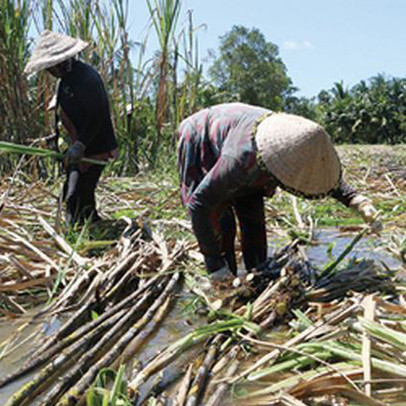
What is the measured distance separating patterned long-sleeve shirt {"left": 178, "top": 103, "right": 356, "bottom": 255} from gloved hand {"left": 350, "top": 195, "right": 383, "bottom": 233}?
0.04 meters

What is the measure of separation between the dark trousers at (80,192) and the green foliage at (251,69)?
31.4 meters

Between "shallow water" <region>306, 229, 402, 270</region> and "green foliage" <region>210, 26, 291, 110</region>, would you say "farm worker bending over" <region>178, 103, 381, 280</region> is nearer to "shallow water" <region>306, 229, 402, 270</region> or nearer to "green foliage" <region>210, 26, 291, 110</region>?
"shallow water" <region>306, 229, 402, 270</region>

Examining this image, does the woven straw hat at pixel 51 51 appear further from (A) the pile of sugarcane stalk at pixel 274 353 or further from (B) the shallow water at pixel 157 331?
(A) the pile of sugarcane stalk at pixel 274 353

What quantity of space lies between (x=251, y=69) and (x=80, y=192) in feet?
114

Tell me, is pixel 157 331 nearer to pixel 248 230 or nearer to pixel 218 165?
pixel 218 165

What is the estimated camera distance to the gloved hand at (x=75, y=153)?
11.5 ft

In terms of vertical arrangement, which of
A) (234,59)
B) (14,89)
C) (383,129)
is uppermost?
(234,59)

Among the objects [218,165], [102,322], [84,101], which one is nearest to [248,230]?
[218,165]

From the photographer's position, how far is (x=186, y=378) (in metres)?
1.59

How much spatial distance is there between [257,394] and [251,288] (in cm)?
77

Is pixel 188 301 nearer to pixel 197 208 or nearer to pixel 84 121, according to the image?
pixel 197 208

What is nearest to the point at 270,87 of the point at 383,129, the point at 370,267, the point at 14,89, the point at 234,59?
the point at 234,59

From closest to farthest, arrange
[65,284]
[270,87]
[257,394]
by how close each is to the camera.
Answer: [257,394]
[65,284]
[270,87]

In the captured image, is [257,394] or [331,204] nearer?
[257,394]
